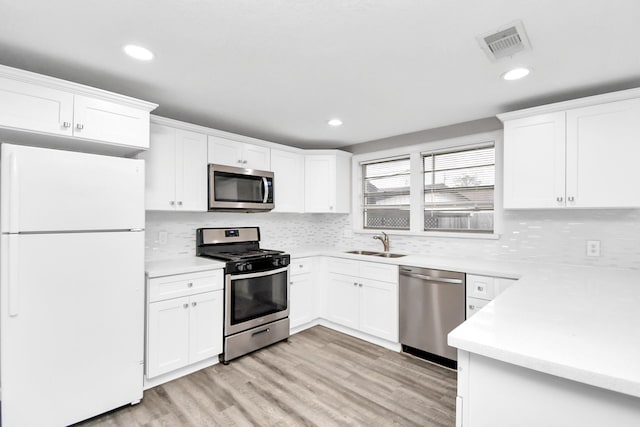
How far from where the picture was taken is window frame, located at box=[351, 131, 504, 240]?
119 inches

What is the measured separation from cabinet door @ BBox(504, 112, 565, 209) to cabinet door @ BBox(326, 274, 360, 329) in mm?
1771

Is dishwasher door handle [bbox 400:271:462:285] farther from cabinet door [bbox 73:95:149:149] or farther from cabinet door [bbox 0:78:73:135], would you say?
cabinet door [bbox 0:78:73:135]

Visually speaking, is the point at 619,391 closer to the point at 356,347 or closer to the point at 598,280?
the point at 598,280

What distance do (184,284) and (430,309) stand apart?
220cm

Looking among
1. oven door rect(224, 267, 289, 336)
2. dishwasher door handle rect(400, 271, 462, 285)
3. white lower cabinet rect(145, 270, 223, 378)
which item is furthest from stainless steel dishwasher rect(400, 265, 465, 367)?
white lower cabinet rect(145, 270, 223, 378)

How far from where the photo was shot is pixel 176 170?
281 cm

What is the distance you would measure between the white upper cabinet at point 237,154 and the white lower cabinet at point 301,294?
1.19m

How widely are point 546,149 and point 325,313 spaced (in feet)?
9.19

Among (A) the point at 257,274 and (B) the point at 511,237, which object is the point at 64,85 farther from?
(B) the point at 511,237

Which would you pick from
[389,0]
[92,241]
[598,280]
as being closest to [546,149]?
[598,280]

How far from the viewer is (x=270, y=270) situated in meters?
3.16

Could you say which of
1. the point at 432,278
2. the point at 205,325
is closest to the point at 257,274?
the point at 205,325

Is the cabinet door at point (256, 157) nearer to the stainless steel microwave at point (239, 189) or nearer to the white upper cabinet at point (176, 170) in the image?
the stainless steel microwave at point (239, 189)

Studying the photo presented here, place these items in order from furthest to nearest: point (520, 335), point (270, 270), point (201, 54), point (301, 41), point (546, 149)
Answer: point (270, 270) < point (546, 149) < point (201, 54) < point (301, 41) < point (520, 335)
